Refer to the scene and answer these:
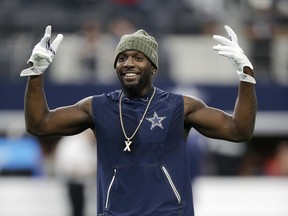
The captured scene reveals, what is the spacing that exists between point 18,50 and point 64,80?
0.79 metres

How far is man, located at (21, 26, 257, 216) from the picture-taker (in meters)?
5.46

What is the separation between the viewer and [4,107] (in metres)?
14.6

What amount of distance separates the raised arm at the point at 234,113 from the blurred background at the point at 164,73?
6.13m

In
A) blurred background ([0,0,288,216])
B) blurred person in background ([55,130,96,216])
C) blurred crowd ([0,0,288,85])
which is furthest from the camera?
blurred crowd ([0,0,288,85])

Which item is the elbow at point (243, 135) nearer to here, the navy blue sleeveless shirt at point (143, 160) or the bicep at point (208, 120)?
the bicep at point (208, 120)

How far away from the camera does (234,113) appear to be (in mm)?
5621

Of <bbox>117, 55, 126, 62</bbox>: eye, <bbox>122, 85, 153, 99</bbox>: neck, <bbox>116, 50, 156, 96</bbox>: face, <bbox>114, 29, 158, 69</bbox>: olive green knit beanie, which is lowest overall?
<bbox>122, 85, 153, 99</bbox>: neck

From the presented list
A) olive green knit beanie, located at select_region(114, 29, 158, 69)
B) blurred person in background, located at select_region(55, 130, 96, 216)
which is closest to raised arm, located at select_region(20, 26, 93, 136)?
olive green knit beanie, located at select_region(114, 29, 158, 69)

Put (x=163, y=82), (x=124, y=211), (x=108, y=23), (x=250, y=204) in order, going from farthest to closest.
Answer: (x=108, y=23) < (x=163, y=82) < (x=250, y=204) < (x=124, y=211)

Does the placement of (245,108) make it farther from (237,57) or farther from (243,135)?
(237,57)

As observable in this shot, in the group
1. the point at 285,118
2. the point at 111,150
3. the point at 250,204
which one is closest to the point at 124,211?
the point at 111,150

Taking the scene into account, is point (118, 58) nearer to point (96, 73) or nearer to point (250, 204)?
point (250, 204)

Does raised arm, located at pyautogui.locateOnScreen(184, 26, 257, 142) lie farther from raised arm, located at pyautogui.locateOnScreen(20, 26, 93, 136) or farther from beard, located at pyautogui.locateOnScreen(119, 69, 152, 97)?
raised arm, located at pyautogui.locateOnScreen(20, 26, 93, 136)

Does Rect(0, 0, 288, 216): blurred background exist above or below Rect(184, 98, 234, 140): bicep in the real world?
above
